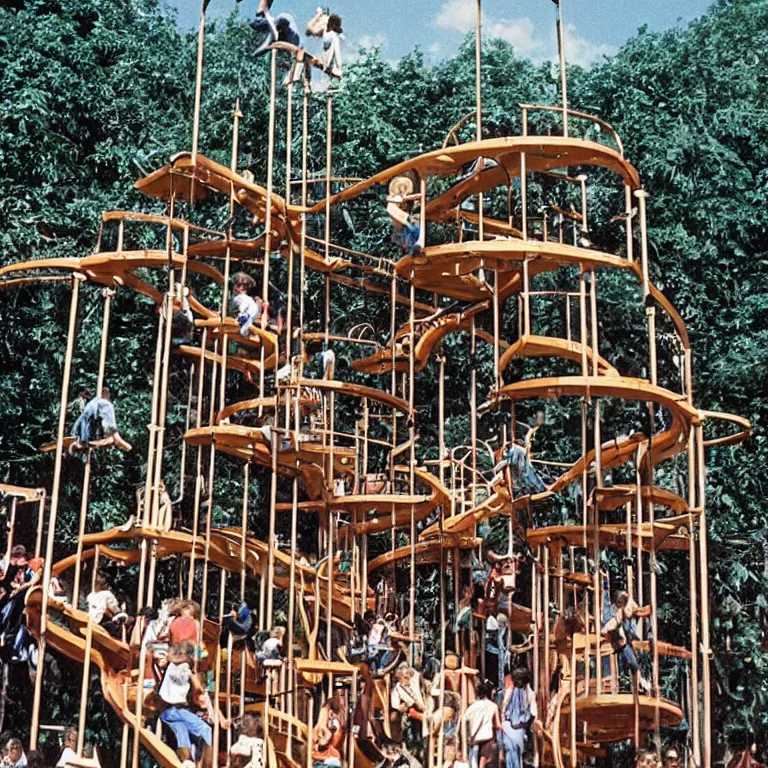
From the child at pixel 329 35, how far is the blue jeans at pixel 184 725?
7850 mm

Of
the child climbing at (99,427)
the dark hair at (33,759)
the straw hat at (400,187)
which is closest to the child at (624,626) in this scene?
the straw hat at (400,187)

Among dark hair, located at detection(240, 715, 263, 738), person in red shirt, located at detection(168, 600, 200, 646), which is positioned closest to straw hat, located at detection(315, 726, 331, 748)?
dark hair, located at detection(240, 715, 263, 738)

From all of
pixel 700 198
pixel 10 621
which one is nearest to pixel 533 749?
pixel 10 621

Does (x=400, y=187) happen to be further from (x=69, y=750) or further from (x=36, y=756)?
(x=36, y=756)

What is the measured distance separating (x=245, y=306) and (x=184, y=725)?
4.79 m

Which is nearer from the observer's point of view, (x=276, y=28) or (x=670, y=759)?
(x=670, y=759)

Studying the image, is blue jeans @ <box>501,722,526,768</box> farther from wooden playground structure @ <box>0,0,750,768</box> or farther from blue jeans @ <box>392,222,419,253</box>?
blue jeans @ <box>392,222,419,253</box>

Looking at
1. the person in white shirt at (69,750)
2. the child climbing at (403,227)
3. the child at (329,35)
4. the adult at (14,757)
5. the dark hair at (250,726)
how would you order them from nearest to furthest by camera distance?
1. the dark hair at (250,726)
2. the person in white shirt at (69,750)
3. the child climbing at (403,227)
4. the adult at (14,757)
5. the child at (329,35)

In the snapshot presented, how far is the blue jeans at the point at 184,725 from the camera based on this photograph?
15219 millimetres

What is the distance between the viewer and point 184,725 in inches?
600

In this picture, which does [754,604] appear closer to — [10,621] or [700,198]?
[700,198]

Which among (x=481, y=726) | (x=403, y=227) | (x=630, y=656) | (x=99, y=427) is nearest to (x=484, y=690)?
(x=481, y=726)

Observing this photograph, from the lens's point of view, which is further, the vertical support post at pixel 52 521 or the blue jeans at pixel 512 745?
the vertical support post at pixel 52 521

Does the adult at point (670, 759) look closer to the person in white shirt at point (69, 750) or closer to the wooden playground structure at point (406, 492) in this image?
the wooden playground structure at point (406, 492)
